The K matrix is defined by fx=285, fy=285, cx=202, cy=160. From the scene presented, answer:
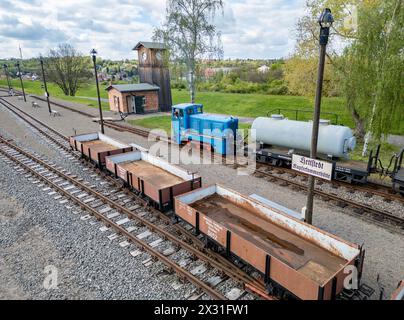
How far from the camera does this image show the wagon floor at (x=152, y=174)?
1247cm

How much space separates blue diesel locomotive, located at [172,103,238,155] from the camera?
17.9 m

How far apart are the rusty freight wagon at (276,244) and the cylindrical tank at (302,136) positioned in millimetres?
6755

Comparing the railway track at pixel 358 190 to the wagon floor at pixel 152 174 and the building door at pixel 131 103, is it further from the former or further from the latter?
the building door at pixel 131 103

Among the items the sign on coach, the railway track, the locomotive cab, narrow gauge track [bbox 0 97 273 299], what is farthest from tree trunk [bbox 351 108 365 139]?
narrow gauge track [bbox 0 97 273 299]

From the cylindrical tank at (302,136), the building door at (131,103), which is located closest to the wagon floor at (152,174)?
the cylindrical tank at (302,136)

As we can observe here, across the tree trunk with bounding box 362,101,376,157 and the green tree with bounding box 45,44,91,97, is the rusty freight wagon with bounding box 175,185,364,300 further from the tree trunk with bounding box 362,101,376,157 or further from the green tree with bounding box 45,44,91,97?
the green tree with bounding box 45,44,91,97

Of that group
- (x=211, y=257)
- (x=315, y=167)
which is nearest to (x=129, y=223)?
(x=211, y=257)

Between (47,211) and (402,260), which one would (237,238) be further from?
(47,211)

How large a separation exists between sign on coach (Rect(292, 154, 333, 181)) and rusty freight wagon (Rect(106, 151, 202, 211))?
3955 millimetres

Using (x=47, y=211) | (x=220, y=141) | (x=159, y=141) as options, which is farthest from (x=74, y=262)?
(x=159, y=141)

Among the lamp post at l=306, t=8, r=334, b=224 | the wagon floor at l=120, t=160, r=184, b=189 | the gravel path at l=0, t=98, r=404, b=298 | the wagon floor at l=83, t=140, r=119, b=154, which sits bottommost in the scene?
the gravel path at l=0, t=98, r=404, b=298

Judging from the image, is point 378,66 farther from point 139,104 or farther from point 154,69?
point 154,69

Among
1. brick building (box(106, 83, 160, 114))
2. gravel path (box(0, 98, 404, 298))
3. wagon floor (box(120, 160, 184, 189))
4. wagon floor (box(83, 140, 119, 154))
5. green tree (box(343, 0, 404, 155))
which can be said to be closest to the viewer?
gravel path (box(0, 98, 404, 298))
